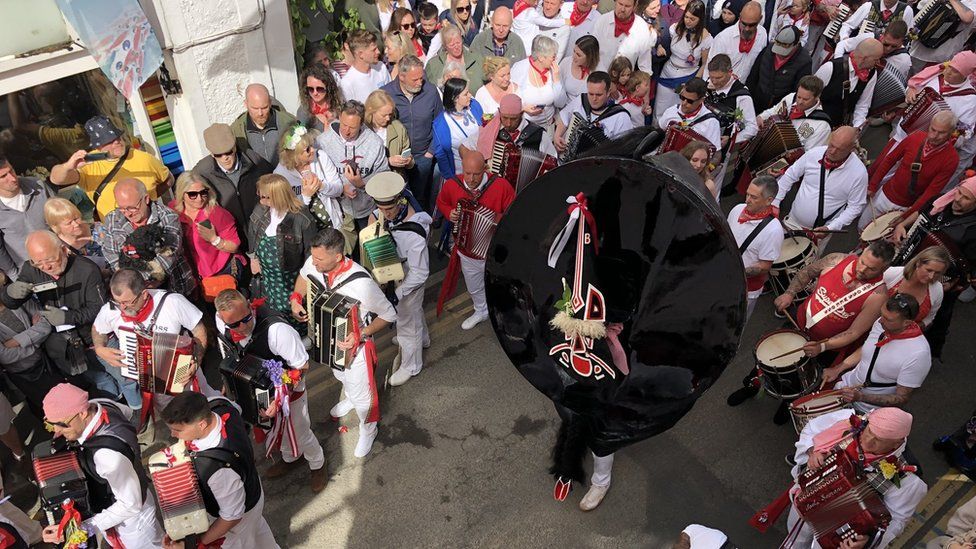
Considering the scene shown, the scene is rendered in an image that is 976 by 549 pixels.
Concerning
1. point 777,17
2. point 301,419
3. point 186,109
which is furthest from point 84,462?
point 777,17

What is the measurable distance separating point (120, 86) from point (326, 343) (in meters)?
4.22

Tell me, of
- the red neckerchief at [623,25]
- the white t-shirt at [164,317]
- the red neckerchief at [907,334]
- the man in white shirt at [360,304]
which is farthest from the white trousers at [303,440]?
the red neckerchief at [623,25]

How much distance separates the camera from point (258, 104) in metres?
7.32

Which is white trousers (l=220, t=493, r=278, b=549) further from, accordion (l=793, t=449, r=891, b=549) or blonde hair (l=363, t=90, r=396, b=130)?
blonde hair (l=363, t=90, r=396, b=130)

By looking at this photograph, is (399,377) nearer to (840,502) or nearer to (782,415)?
(782,415)

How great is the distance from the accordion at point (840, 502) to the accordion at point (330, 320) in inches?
135

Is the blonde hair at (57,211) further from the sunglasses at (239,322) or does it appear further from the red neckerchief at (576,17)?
the red neckerchief at (576,17)

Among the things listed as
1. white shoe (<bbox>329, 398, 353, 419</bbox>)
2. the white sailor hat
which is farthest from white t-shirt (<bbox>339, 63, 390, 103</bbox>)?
white shoe (<bbox>329, 398, 353, 419</bbox>)

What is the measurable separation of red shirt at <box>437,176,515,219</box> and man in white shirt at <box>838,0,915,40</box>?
6.73m

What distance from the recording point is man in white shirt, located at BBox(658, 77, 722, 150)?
748cm

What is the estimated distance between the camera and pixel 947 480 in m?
6.17

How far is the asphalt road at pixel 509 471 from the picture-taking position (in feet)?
18.6

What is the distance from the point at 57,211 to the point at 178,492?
3218 mm

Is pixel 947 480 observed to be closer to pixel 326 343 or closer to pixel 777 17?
pixel 326 343
